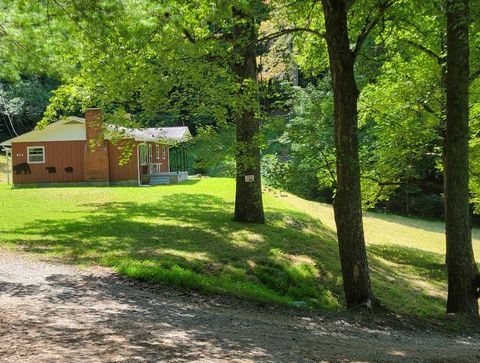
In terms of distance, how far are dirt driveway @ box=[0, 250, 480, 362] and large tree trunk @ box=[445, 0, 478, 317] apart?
1439 millimetres

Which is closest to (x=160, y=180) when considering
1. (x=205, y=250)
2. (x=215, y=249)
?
(x=215, y=249)

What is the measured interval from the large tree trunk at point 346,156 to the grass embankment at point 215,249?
1283mm

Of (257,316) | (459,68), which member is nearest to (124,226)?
(257,316)

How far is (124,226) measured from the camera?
14055 millimetres

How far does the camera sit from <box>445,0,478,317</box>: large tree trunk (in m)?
8.84

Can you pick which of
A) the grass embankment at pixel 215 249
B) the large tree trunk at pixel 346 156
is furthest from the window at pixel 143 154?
the large tree trunk at pixel 346 156

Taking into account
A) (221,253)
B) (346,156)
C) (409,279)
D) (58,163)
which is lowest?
(409,279)

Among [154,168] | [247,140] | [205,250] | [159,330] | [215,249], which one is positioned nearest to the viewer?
[159,330]

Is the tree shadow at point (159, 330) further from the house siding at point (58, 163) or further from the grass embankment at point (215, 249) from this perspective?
the house siding at point (58, 163)

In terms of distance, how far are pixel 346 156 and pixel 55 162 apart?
25.6 metres

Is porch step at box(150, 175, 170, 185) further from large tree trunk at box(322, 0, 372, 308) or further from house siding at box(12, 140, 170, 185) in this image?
large tree trunk at box(322, 0, 372, 308)

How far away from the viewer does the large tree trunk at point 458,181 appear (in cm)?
884

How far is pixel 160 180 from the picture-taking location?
107 ft

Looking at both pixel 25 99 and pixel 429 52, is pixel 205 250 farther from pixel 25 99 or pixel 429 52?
pixel 25 99
